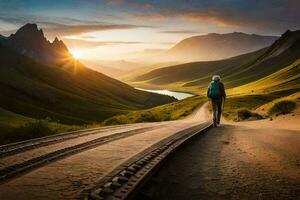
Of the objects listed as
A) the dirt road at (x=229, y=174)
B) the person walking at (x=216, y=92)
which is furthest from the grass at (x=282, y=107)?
the dirt road at (x=229, y=174)

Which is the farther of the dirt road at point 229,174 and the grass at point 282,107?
the grass at point 282,107

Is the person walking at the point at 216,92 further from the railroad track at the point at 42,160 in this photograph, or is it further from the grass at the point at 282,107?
the grass at the point at 282,107

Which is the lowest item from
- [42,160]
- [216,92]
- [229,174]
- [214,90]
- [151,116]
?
[229,174]

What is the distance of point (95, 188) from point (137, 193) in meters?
0.69

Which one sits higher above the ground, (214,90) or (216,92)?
(214,90)

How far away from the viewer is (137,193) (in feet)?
20.6

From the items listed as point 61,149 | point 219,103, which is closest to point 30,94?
point 219,103

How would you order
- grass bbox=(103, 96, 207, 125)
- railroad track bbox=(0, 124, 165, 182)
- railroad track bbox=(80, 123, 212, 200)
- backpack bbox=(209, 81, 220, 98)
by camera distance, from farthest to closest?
grass bbox=(103, 96, 207, 125)
backpack bbox=(209, 81, 220, 98)
railroad track bbox=(0, 124, 165, 182)
railroad track bbox=(80, 123, 212, 200)

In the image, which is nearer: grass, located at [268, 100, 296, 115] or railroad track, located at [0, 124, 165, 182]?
railroad track, located at [0, 124, 165, 182]

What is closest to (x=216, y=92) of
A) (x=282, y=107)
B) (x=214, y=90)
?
(x=214, y=90)

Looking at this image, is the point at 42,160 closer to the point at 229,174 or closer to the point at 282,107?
the point at 229,174

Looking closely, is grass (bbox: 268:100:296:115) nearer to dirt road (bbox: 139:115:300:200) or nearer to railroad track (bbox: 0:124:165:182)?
dirt road (bbox: 139:115:300:200)

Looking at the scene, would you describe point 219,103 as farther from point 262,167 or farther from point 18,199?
point 18,199

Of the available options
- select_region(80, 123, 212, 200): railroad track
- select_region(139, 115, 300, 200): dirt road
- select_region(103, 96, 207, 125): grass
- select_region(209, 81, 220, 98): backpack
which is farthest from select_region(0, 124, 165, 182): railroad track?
select_region(103, 96, 207, 125): grass
